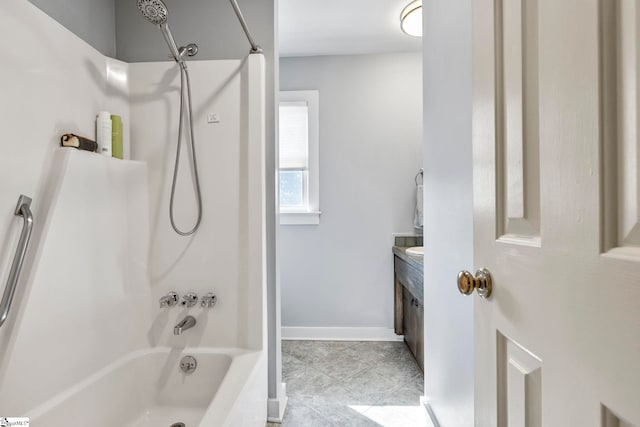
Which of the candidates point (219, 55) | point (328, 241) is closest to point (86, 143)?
point (219, 55)

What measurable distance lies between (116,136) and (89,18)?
65 cm

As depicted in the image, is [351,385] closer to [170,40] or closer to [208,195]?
[208,195]

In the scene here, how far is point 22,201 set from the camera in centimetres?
113

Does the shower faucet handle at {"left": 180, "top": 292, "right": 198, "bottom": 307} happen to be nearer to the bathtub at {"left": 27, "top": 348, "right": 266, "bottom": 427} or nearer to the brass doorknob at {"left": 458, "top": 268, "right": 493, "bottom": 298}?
the bathtub at {"left": 27, "top": 348, "right": 266, "bottom": 427}

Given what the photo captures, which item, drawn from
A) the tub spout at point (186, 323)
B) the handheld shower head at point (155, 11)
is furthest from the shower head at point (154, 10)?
the tub spout at point (186, 323)

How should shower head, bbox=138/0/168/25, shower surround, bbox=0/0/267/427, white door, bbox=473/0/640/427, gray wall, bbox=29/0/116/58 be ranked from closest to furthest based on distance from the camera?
1. white door, bbox=473/0/640/427
2. shower surround, bbox=0/0/267/427
3. shower head, bbox=138/0/168/25
4. gray wall, bbox=29/0/116/58

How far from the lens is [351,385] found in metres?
2.15

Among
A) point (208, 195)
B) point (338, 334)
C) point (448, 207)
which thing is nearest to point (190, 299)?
point (208, 195)

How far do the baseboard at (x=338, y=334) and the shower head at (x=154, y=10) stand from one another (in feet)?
8.39

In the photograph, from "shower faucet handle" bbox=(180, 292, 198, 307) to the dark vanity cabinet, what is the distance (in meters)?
1.39

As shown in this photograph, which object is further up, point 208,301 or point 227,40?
point 227,40

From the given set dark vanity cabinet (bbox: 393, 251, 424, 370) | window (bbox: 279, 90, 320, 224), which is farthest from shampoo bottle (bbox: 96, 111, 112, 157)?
dark vanity cabinet (bbox: 393, 251, 424, 370)

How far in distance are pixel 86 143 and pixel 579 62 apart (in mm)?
1704

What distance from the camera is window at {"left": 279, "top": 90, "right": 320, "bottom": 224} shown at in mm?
2943
